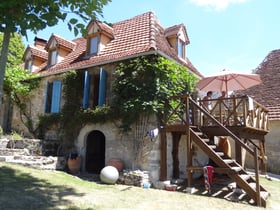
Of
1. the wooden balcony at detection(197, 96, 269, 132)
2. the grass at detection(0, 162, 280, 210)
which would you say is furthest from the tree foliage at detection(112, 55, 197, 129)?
the grass at detection(0, 162, 280, 210)

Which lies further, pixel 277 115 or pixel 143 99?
pixel 277 115

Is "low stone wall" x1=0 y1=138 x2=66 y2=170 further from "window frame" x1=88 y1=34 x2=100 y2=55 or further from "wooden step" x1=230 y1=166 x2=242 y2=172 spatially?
"wooden step" x1=230 y1=166 x2=242 y2=172

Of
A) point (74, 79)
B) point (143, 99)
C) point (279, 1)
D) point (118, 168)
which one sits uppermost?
point (279, 1)

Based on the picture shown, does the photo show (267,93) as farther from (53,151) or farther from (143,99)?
(53,151)

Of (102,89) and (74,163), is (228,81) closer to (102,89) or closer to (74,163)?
(102,89)

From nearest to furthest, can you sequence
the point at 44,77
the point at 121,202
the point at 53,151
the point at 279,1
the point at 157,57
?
1. the point at 121,202
2. the point at 279,1
3. the point at 157,57
4. the point at 53,151
5. the point at 44,77

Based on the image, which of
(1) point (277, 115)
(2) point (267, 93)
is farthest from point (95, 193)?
(2) point (267, 93)

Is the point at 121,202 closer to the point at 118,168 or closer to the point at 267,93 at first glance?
the point at 118,168

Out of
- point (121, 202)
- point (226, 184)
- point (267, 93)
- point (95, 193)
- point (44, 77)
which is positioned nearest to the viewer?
point (121, 202)

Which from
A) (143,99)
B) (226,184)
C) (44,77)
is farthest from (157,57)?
(44,77)

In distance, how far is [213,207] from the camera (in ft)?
21.0

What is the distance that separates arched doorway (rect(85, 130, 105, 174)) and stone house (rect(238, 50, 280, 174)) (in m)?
9.16

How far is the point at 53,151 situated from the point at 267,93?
12.8m

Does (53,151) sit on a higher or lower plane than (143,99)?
lower
